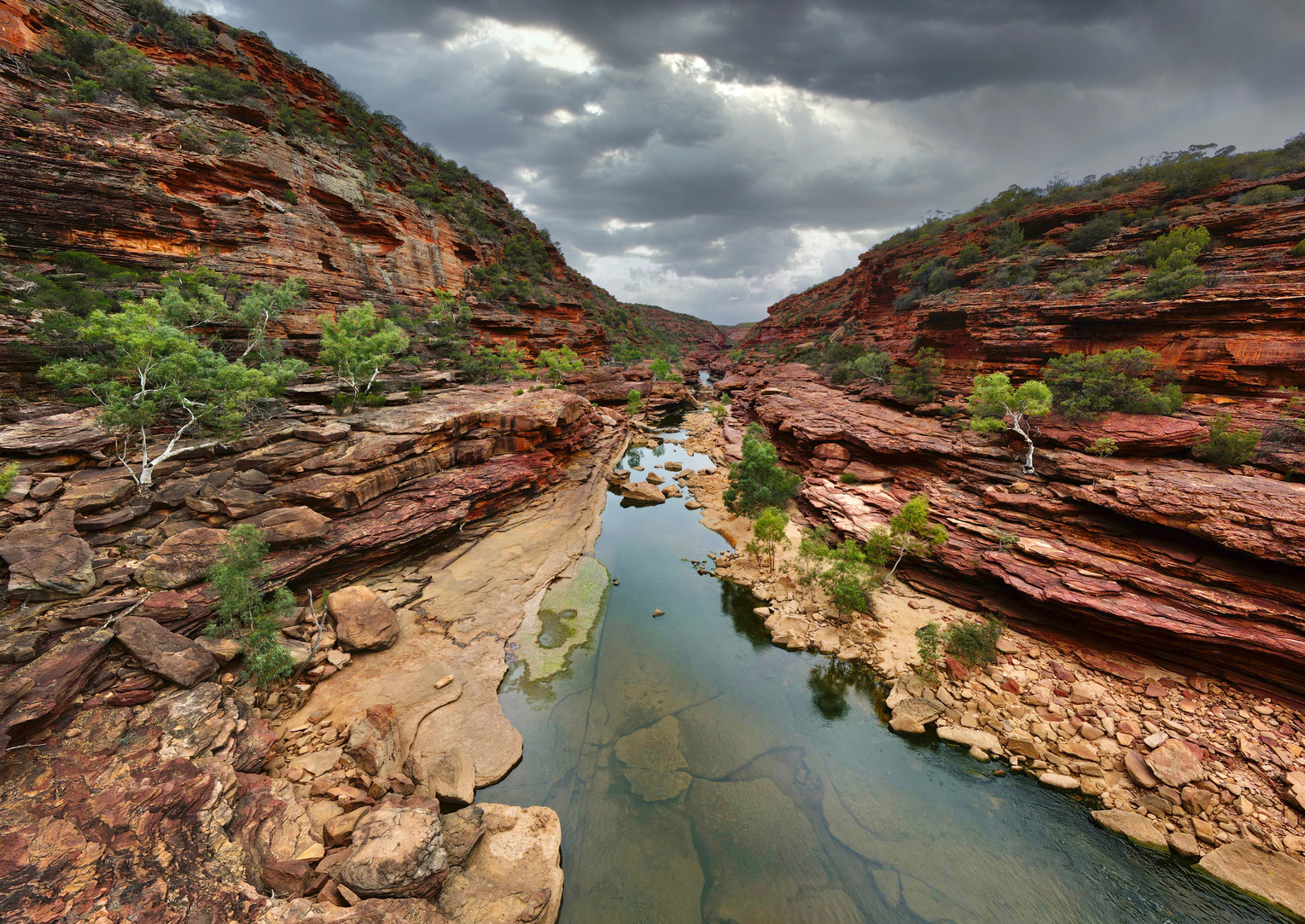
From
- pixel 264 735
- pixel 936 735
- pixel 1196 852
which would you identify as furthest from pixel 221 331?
pixel 1196 852

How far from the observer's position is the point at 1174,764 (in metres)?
9.35

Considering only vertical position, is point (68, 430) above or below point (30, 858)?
above

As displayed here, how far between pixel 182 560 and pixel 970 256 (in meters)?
52.9

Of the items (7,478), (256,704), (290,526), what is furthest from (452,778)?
(7,478)

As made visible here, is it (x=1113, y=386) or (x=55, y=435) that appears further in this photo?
(x=1113, y=386)

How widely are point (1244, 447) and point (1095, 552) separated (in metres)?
6.47

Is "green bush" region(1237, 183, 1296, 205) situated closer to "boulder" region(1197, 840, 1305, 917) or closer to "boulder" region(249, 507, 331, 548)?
"boulder" region(1197, 840, 1305, 917)

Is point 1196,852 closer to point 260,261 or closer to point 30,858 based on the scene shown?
point 30,858

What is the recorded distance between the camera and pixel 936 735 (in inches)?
443

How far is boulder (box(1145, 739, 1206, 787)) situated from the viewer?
30.0 feet

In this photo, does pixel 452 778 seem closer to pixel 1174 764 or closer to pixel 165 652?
pixel 165 652

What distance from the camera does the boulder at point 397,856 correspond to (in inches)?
263

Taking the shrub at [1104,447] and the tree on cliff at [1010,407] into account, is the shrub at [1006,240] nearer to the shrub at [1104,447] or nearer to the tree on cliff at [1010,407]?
the tree on cliff at [1010,407]

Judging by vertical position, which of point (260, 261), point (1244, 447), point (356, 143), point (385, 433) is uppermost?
point (356, 143)
